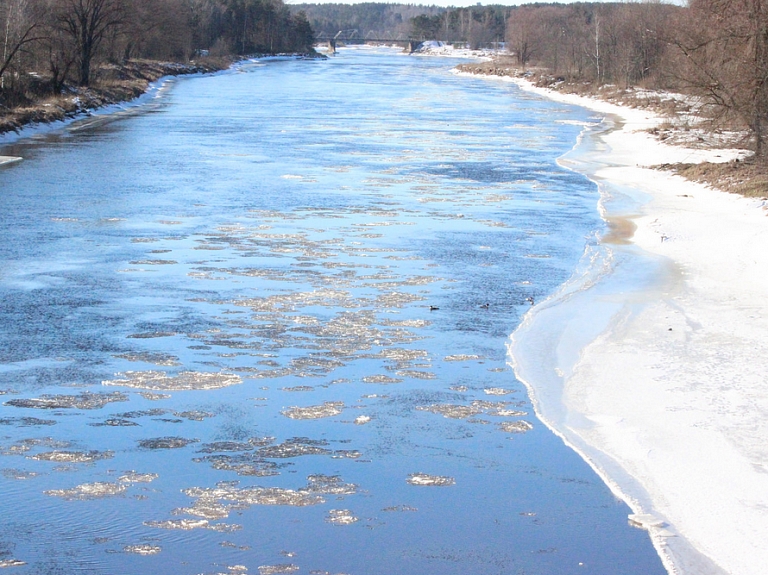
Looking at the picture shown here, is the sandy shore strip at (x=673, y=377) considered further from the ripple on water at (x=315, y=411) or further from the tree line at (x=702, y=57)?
the tree line at (x=702, y=57)

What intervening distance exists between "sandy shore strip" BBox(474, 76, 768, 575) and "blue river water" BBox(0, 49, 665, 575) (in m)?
0.32

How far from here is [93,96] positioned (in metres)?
38.7

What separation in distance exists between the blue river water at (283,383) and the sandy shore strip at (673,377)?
32cm

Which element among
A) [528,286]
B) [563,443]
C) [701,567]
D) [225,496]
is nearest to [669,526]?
[701,567]

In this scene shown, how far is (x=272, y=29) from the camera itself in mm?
128875

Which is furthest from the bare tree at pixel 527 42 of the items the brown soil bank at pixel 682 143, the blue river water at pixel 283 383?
the blue river water at pixel 283 383

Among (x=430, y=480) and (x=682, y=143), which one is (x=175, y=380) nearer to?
(x=430, y=480)

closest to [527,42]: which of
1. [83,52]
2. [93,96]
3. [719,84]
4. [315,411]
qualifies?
[83,52]

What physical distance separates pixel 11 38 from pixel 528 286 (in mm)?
25422

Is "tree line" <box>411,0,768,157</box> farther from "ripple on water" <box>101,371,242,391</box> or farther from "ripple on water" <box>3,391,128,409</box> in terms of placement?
"ripple on water" <box>3,391,128,409</box>

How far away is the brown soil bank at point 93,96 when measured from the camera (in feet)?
95.7

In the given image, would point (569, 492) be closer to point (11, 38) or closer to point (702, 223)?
point (702, 223)

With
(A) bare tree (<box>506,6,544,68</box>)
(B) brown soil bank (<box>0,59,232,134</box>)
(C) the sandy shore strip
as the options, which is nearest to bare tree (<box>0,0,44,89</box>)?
(B) brown soil bank (<box>0,59,232,134</box>)

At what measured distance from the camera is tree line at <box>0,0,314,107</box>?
3228 centimetres
